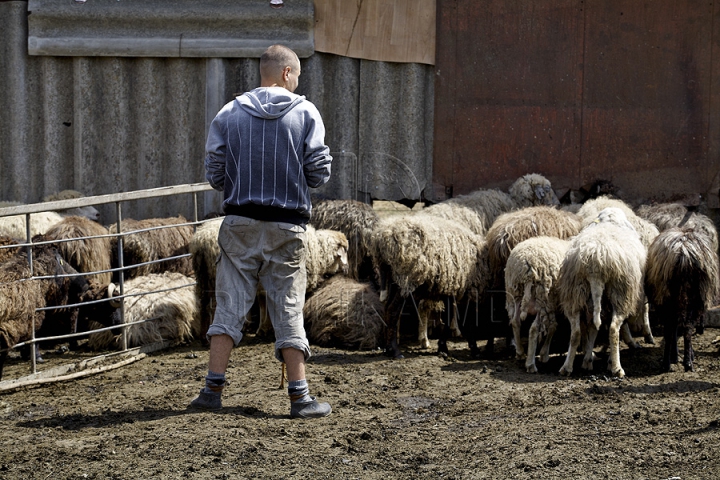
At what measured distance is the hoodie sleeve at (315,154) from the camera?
5500mm

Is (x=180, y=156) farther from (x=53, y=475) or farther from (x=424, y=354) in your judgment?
(x=53, y=475)

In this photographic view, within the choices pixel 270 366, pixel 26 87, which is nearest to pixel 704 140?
pixel 270 366

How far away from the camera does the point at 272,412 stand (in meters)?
5.77

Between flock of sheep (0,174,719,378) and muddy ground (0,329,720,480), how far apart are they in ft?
1.67

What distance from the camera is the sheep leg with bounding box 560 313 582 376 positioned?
7.23 metres

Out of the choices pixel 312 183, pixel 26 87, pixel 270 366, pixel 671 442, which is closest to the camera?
pixel 671 442

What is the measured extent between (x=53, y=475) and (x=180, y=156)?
5.71 meters

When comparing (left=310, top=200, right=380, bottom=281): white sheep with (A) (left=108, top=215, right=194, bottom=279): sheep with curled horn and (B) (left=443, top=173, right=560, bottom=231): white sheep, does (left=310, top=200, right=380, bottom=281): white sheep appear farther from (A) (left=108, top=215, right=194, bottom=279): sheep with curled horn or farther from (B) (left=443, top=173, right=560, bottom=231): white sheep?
(A) (left=108, top=215, right=194, bottom=279): sheep with curled horn

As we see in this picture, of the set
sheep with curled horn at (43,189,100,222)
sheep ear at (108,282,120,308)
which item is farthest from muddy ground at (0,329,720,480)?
sheep with curled horn at (43,189,100,222)

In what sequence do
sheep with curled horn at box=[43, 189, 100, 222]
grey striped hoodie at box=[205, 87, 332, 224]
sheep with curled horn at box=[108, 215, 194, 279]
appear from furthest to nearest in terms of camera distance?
sheep with curled horn at box=[43, 189, 100, 222]
sheep with curled horn at box=[108, 215, 194, 279]
grey striped hoodie at box=[205, 87, 332, 224]

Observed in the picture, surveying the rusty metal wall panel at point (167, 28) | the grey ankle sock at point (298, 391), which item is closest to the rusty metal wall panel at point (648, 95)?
the rusty metal wall panel at point (167, 28)

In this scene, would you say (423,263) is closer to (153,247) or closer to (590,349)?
(590,349)

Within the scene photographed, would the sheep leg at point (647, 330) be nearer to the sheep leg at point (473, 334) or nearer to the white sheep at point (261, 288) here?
the sheep leg at point (473, 334)

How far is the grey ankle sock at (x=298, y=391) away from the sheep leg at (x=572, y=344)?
255 centimetres
